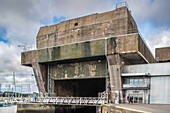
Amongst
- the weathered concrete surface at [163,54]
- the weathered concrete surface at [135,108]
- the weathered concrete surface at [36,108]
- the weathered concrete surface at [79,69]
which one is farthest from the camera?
the weathered concrete surface at [163,54]

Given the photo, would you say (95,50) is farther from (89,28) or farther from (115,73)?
(89,28)

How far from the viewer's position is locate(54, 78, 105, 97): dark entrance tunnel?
34.7 m

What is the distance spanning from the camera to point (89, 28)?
2916 cm

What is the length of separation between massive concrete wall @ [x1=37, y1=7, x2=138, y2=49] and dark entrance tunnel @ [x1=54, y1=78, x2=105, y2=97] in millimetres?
8766

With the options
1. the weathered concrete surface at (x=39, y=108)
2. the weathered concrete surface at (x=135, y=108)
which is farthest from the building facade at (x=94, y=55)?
the weathered concrete surface at (x=135, y=108)

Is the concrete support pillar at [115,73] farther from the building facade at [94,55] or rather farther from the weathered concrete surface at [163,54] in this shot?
the weathered concrete surface at [163,54]

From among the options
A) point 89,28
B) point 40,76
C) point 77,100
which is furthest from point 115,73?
point 40,76

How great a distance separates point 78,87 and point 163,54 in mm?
26226

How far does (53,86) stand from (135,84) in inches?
629

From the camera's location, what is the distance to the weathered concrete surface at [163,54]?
156 feet

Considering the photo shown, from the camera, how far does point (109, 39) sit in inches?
976

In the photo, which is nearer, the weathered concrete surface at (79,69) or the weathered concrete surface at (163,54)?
the weathered concrete surface at (79,69)

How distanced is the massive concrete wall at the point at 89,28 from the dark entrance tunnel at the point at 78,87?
8766 millimetres

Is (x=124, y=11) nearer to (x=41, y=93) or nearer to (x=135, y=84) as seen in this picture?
(x=135, y=84)
